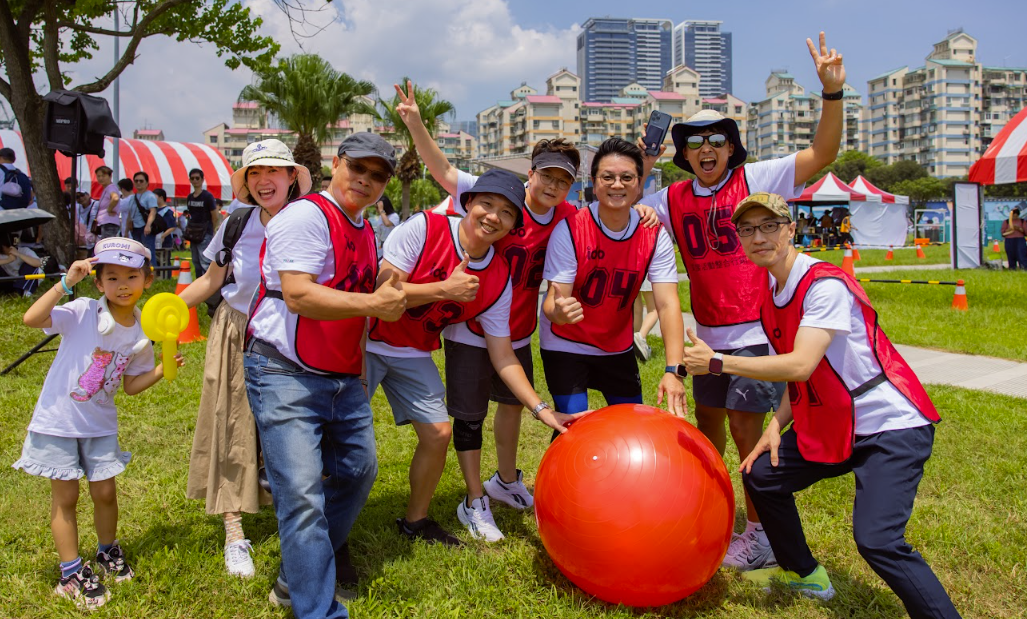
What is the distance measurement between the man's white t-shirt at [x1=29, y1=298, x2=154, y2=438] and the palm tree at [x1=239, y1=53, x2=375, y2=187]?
3114 centimetres

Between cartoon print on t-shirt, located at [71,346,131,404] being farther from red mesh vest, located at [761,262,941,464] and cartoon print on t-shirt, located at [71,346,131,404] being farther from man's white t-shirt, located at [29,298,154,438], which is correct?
red mesh vest, located at [761,262,941,464]

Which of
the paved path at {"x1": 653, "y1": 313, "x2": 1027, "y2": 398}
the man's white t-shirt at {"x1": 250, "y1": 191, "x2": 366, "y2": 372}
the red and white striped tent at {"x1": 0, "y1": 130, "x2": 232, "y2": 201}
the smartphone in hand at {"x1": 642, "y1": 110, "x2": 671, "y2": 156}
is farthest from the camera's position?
the red and white striped tent at {"x1": 0, "y1": 130, "x2": 232, "y2": 201}

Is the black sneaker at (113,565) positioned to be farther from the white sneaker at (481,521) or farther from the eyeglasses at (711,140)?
the eyeglasses at (711,140)

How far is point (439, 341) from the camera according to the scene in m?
3.83

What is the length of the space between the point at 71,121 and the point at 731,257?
8.55 metres

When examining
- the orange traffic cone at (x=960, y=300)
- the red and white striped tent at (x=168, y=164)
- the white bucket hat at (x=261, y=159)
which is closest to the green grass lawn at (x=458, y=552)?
the white bucket hat at (x=261, y=159)

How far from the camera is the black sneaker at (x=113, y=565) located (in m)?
3.61

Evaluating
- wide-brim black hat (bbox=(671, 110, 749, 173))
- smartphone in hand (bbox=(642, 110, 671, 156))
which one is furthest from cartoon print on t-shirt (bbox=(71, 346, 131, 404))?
smartphone in hand (bbox=(642, 110, 671, 156))

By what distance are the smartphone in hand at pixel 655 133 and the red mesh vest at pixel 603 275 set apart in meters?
0.78

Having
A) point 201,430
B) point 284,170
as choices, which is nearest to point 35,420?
point 201,430

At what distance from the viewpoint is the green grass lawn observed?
3.40m

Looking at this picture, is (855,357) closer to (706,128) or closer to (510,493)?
(706,128)

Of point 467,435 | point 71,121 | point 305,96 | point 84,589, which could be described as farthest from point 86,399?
point 305,96

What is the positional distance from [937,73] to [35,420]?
498 feet
